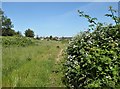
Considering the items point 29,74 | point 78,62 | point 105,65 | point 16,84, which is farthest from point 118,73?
point 29,74

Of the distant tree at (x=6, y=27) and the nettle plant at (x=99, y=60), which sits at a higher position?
the distant tree at (x=6, y=27)

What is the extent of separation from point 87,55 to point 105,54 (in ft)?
1.32

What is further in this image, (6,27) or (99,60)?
(6,27)

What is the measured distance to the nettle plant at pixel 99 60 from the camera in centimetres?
625

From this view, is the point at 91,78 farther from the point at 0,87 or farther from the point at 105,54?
the point at 0,87

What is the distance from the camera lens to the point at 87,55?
260 inches

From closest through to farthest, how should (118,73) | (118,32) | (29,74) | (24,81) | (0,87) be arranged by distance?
(118,73) → (118,32) → (0,87) → (24,81) → (29,74)

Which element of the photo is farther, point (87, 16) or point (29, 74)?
point (29, 74)

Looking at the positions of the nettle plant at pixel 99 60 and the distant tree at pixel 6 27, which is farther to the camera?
the distant tree at pixel 6 27

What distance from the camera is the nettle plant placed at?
20.5ft

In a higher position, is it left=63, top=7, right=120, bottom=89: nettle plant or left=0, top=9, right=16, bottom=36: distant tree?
left=0, top=9, right=16, bottom=36: distant tree

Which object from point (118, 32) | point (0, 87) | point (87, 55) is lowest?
point (0, 87)

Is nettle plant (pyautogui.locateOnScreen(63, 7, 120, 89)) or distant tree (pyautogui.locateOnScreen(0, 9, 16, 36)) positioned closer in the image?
nettle plant (pyautogui.locateOnScreen(63, 7, 120, 89))

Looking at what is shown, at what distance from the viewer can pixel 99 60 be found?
6.30 m
